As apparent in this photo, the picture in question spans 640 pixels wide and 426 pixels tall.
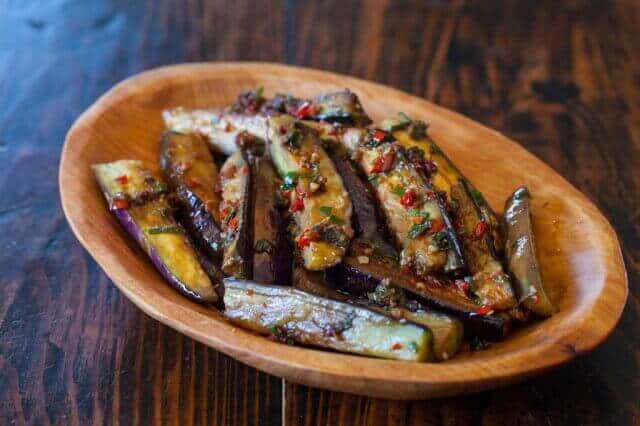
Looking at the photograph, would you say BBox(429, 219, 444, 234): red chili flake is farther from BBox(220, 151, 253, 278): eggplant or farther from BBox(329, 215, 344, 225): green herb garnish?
BBox(220, 151, 253, 278): eggplant

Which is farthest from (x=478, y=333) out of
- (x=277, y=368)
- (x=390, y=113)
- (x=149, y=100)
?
(x=149, y=100)

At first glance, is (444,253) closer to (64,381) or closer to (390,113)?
(390,113)

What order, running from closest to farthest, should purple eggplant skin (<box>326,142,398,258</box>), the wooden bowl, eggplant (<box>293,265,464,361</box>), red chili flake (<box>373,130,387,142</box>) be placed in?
1. the wooden bowl
2. eggplant (<box>293,265,464,361</box>)
3. purple eggplant skin (<box>326,142,398,258</box>)
4. red chili flake (<box>373,130,387,142</box>)

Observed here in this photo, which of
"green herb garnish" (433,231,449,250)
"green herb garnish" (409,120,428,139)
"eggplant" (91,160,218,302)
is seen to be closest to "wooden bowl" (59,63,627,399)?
"eggplant" (91,160,218,302)

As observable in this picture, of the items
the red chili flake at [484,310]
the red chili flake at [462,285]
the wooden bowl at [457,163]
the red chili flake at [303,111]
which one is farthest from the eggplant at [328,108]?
the red chili flake at [484,310]

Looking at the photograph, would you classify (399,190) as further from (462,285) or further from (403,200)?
(462,285)

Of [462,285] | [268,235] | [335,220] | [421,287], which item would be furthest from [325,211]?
[462,285]

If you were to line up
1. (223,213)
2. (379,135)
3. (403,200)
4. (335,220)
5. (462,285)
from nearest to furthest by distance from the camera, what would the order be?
(462,285) → (335,220) → (403,200) → (223,213) → (379,135)
